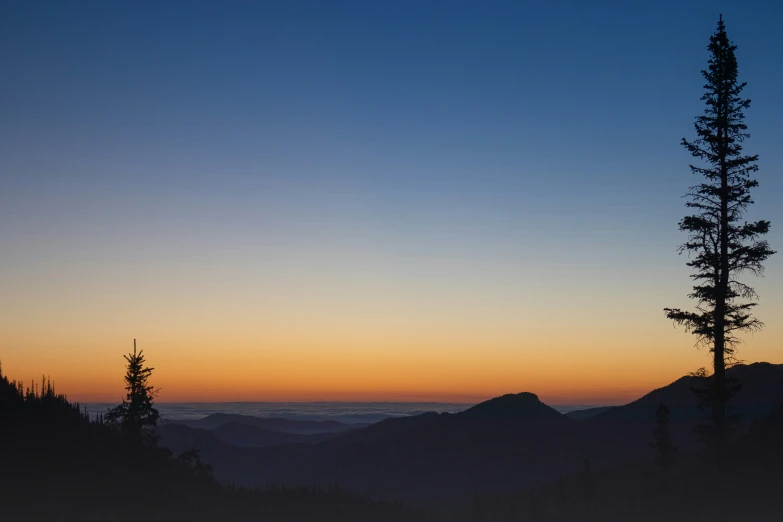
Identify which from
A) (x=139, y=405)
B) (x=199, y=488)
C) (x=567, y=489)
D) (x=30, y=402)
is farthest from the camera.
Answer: (x=567, y=489)

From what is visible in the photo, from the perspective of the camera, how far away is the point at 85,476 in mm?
39625

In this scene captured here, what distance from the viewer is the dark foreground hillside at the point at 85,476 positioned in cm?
3550

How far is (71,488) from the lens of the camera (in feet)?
123

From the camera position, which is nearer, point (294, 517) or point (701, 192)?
point (701, 192)

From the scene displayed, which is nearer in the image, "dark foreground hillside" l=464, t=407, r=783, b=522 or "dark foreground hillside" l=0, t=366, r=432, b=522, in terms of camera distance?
"dark foreground hillside" l=464, t=407, r=783, b=522

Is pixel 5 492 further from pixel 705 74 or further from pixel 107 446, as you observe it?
pixel 705 74

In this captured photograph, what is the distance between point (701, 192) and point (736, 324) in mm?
5645

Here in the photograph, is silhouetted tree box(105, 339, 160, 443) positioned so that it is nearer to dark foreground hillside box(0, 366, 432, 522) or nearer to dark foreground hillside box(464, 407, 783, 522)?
dark foreground hillside box(0, 366, 432, 522)

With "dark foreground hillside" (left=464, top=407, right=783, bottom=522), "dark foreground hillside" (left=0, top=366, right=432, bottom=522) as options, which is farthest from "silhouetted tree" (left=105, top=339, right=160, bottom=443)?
"dark foreground hillside" (left=464, top=407, right=783, bottom=522)

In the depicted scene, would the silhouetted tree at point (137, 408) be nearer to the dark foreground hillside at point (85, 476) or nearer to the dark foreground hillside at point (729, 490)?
the dark foreground hillside at point (85, 476)

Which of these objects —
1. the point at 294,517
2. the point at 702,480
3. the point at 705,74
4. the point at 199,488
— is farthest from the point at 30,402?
the point at 705,74

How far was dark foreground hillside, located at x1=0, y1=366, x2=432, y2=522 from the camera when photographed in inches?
1398

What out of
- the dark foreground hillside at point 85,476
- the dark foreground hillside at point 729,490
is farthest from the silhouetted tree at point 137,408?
the dark foreground hillside at point 729,490

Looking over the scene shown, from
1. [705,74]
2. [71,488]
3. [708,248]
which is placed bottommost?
[71,488]
